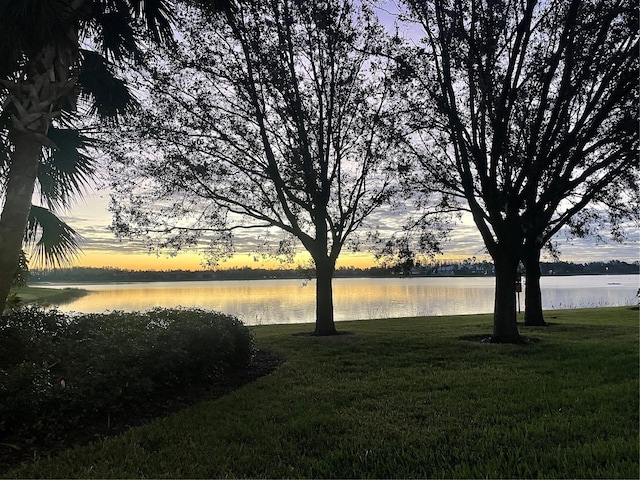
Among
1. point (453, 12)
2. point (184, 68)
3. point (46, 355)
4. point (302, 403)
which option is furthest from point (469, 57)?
point (46, 355)

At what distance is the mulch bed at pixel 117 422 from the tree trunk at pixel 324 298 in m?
5.97

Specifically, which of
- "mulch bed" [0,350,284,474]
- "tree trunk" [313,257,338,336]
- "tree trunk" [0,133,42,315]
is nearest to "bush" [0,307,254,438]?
"mulch bed" [0,350,284,474]

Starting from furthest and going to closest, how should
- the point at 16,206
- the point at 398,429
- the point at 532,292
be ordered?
1. the point at 532,292
2. the point at 16,206
3. the point at 398,429

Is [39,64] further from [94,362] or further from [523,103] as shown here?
[523,103]

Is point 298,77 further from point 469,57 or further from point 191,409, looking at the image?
point 191,409

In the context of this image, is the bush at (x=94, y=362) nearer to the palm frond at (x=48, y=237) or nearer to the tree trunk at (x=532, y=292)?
the palm frond at (x=48, y=237)

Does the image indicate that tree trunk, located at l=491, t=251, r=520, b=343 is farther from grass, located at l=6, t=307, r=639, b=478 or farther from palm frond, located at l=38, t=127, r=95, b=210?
palm frond, located at l=38, t=127, r=95, b=210

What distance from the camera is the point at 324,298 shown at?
1402 cm

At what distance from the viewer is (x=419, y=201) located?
13461 millimetres

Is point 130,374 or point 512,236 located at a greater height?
point 512,236

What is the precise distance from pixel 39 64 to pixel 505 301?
433 inches

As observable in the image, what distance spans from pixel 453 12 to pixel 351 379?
27.5 feet

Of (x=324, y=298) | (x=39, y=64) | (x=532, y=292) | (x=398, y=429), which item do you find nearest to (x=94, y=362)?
(x=398, y=429)

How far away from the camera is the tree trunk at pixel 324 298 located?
1380cm
